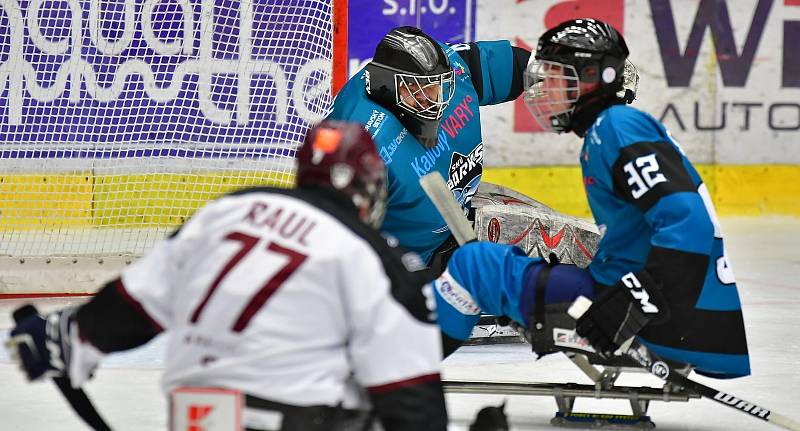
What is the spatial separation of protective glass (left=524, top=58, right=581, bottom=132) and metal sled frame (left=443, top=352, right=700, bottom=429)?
25.3 inches

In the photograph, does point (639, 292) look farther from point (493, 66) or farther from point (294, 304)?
point (493, 66)

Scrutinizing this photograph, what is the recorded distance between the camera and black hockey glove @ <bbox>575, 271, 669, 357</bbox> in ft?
10.9

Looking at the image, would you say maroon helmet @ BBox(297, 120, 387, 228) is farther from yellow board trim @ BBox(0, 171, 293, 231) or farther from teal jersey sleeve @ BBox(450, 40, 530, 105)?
yellow board trim @ BBox(0, 171, 293, 231)

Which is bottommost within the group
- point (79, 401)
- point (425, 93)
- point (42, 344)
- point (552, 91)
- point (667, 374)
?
point (667, 374)

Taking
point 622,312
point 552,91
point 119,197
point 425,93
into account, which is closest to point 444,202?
point 552,91

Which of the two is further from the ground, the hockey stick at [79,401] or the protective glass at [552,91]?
the protective glass at [552,91]

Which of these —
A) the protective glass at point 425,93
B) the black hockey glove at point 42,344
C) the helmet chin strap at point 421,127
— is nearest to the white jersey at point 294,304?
the black hockey glove at point 42,344

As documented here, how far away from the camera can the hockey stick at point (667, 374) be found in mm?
3434

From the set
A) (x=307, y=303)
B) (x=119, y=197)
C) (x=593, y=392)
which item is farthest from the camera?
(x=119, y=197)

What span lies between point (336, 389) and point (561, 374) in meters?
2.55

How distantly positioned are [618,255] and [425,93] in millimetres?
1221

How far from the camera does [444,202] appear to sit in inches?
141

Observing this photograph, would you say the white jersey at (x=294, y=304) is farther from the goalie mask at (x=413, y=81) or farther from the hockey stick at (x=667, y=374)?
the goalie mask at (x=413, y=81)

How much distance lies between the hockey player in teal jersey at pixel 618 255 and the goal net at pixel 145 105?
9.77 ft
